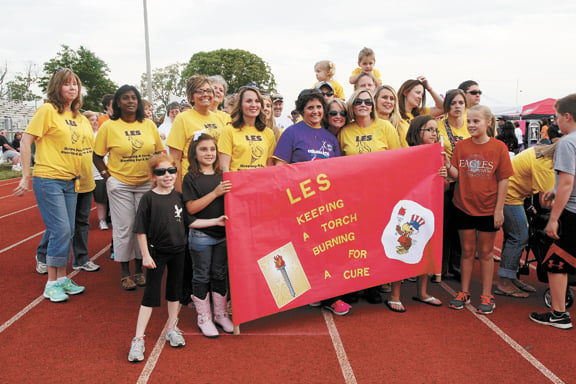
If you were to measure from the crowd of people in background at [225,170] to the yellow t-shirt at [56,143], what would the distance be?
0.04 ft

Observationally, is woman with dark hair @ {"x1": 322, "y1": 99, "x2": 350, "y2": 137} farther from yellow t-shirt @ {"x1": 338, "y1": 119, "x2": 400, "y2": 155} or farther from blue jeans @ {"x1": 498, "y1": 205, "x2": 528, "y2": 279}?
blue jeans @ {"x1": 498, "y1": 205, "x2": 528, "y2": 279}

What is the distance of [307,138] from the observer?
4.13 metres

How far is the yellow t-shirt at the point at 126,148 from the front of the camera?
15.2ft

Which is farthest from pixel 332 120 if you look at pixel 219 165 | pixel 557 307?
pixel 557 307

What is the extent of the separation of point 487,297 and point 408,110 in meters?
2.22

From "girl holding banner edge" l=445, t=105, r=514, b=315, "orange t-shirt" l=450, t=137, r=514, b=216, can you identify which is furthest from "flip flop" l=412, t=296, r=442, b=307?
"orange t-shirt" l=450, t=137, r=514, b=216

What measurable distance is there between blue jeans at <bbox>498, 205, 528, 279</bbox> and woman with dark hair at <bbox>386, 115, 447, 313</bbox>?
943 millimetres

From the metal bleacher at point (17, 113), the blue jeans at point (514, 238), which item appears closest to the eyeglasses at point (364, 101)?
the blue jeans at point (514, 238)

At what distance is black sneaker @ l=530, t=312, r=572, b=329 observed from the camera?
3895 millimetres

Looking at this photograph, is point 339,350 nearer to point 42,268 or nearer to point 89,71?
point 42,268

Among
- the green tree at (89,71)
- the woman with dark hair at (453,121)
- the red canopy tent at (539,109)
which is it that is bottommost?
the woman with dark hair at (453,121)

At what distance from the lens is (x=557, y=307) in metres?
3.92

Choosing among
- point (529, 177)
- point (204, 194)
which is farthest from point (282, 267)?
point (529, 177)

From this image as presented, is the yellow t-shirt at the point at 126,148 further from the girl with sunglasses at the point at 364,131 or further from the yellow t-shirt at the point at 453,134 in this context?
the yellow t-shirt at the point at 453,134
